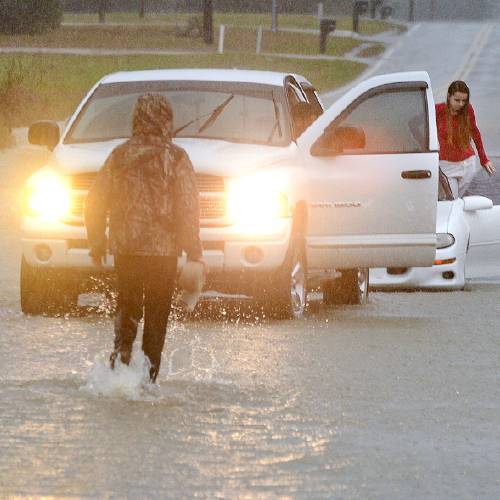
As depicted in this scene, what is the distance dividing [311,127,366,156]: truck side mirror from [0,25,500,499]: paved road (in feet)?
4.01

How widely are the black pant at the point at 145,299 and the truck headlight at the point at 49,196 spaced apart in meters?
3.50

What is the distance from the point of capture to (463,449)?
7930mm

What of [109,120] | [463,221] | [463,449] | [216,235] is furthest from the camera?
[463,221]

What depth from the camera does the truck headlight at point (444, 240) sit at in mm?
15820

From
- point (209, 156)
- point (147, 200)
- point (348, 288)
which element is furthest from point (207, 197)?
point (147, 200)

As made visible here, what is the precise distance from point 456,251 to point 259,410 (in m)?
7.31

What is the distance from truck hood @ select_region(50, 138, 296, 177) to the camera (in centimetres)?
1250

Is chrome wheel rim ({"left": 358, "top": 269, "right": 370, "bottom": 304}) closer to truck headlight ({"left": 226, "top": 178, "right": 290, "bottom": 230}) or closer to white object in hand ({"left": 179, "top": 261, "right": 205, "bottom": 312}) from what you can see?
truck headlight ({"left": 226, "top": 178, "right": 290, "bottom": 230})

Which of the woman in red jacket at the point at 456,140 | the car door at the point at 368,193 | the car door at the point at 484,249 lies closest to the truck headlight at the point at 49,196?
the car door at the point at 368,193

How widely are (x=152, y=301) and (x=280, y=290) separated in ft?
12.2

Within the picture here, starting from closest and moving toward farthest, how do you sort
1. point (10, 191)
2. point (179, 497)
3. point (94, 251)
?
point (179, 497)
point (94, 251)
point (10, 191)

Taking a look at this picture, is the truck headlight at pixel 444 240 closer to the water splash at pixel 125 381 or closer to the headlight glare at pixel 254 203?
the headlight glare at pixel 254 203

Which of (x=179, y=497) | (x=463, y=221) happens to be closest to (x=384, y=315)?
(x=463, y=221)

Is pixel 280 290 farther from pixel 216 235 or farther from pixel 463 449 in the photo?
pixel 463 449
